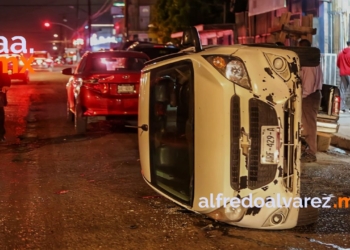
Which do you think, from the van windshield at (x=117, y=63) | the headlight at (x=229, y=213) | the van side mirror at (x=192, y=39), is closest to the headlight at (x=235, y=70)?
the van side mirror at (x=192, y=39)

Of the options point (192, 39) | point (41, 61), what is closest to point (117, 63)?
point (192, 39)

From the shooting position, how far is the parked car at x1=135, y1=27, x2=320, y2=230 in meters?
4.98

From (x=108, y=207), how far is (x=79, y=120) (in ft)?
17.6

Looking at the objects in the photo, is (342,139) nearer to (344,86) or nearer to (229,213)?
(344,86)

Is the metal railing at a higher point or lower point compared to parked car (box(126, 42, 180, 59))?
lower

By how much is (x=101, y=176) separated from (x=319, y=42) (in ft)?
27.4

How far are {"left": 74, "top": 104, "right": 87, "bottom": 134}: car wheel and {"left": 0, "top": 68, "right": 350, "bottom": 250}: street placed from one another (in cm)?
46

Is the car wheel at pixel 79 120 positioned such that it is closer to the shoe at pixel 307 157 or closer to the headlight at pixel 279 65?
the shoe at pixel 307 157

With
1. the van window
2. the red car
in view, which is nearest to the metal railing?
the red car

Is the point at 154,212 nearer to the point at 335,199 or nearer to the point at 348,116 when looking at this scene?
the point at 335,199

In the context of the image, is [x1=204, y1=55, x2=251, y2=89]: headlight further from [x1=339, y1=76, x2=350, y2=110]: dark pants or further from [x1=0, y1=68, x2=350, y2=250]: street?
[x1=339, y1=76, x2=350, y2=110]: dark pants

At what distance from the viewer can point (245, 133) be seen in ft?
16.4

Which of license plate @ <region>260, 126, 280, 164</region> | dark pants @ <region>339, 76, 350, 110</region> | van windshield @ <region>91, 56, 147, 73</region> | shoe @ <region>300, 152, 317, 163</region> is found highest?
van windshield @ <region>91, 56, 147, 73</region>

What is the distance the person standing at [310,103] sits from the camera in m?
8.51
